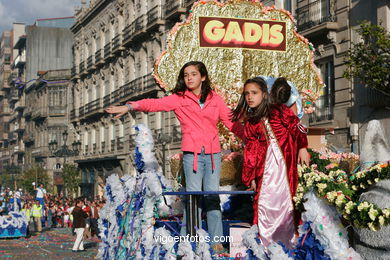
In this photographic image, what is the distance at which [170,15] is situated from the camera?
30.6m

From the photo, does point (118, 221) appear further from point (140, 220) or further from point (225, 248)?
point (225, 248)

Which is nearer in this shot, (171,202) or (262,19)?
(171,202)

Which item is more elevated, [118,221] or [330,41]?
[330,41]

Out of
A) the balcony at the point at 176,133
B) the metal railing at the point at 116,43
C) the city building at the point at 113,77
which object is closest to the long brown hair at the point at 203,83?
the city building at the point at 113,77

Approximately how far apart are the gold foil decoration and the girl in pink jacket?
1829 mm

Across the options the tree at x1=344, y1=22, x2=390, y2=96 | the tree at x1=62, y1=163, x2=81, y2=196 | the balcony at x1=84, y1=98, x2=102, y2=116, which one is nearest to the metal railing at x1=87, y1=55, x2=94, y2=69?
the balcony at x1=84, y1=98, x2=102, y2=116

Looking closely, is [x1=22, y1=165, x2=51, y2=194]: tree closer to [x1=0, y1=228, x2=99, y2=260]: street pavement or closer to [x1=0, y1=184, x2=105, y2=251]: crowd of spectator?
[x1=0, y1=184, x2=105, y2=251]: crowd of spectator

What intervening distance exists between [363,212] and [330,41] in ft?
56.8

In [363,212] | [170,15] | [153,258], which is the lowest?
[153,258]

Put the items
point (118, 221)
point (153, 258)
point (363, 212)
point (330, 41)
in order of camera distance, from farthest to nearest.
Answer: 1. point (330, 41)
2. point (118, 221)
3. point (153, 258)
4. point (363, 212)

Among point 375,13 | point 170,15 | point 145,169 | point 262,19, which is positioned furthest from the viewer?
point 170,15

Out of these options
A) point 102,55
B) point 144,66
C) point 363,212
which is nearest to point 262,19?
point 363,212

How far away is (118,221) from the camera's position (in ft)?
17.5

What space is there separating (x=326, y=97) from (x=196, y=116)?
15800 millimetres
